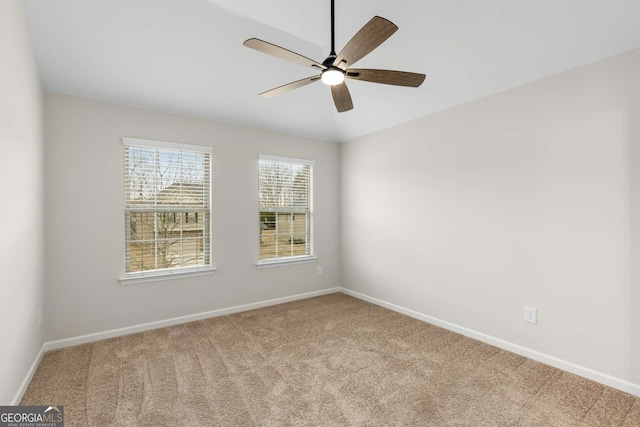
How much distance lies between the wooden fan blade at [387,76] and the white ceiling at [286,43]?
2.42 feet

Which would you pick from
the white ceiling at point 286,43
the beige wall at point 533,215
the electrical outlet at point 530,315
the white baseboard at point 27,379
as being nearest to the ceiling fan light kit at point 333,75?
the white ceiling at point 286,43

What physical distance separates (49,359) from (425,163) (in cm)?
430

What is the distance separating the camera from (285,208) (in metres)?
4.48

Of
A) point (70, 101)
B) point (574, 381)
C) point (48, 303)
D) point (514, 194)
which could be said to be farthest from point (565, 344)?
point (70, 101)

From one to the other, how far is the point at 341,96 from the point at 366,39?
0.68 m

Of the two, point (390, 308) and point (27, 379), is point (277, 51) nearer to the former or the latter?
point (27, 379)

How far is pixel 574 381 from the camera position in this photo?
238cm

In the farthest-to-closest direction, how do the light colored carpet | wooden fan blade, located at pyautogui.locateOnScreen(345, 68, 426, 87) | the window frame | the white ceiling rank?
the window frame, the white ceiling, wooden fan blade, located at pyautogui.locateOnScreen(345, 68, 426, 87), the light colored carpet

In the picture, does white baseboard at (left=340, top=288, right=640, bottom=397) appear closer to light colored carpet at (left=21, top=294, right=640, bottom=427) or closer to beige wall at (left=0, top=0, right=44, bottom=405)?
light colored carpet at (left=21, top=294, right=640, bottom=427)

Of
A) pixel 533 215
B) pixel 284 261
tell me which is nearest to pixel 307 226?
pixel 284 261

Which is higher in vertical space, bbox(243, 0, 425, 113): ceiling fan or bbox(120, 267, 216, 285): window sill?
bbox(243, 0, 425, 113): ceiling fan

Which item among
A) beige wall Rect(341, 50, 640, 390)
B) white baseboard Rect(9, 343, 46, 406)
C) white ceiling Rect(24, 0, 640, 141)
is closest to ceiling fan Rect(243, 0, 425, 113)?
white ceiling Rect(24, 0, 640, 141)

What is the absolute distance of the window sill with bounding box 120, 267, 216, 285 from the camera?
329 centimetres

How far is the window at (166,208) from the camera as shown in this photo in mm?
3361
